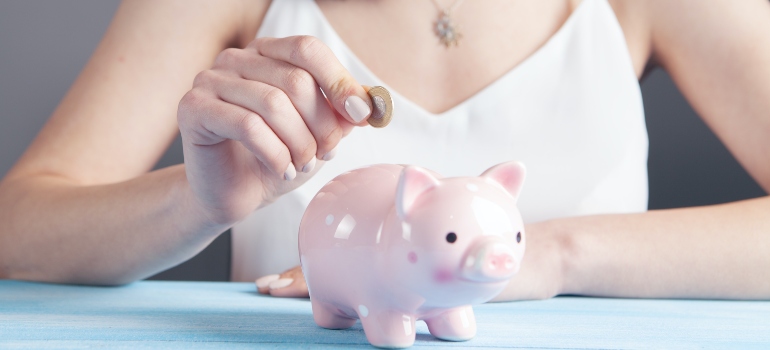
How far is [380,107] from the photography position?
0.50 meters

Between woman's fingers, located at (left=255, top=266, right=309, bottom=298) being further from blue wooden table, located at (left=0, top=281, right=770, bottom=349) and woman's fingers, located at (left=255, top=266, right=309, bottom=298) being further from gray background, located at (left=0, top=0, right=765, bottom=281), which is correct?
gray background, located at (left=0, top=0, right=765, bottom=281)

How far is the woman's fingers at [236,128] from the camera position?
50 centimetres

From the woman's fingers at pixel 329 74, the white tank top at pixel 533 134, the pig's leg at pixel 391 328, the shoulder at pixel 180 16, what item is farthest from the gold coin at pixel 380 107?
the shoulder at pixel 180 16

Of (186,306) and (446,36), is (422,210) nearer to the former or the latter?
(186,306)

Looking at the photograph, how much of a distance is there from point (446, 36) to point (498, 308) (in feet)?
1.96

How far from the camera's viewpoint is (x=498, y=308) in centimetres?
66

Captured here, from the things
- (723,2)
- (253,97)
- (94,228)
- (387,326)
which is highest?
(723,2)

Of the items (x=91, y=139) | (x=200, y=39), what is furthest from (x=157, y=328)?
(x=200, y=39)

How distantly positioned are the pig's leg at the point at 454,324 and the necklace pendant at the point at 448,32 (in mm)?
732

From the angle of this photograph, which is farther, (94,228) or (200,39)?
(200,39)

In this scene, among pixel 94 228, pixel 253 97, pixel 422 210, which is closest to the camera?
pixel 422 210

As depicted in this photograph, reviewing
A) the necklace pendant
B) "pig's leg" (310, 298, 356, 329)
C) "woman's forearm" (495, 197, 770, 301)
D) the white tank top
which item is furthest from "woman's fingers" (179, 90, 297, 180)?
the necklace pendant

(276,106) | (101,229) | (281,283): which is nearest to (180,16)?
(101,229)

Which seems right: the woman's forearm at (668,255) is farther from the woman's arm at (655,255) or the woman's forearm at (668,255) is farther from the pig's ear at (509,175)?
the pig's ear at (509,175)
